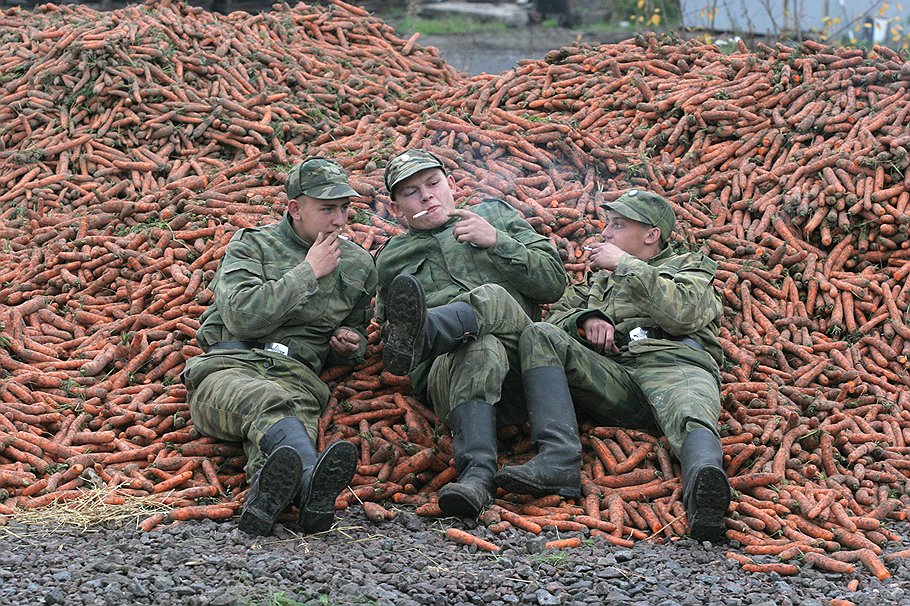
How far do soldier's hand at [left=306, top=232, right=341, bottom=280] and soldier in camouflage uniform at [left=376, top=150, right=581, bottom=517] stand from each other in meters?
0.39

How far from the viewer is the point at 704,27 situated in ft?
50.8

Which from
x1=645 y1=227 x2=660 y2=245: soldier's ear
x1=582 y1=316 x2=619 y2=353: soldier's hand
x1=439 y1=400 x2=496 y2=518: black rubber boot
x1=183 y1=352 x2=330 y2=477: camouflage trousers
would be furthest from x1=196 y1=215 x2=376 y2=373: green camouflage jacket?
x1=645 y1=227 x2=660 y2=245: soldier's ear

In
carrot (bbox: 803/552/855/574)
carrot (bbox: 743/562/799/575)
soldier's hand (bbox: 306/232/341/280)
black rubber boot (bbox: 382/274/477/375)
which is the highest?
soldier's hand (bbox: 306/232/341/280)

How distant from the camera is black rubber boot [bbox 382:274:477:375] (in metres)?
5.20

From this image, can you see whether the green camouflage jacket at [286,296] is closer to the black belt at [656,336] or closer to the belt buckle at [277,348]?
the belt buckle at [277,348]

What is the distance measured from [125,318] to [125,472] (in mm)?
1305

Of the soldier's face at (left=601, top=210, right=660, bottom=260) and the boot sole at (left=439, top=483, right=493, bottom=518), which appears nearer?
the boot sole at (left=439, top=483, right=493, bottom=518)

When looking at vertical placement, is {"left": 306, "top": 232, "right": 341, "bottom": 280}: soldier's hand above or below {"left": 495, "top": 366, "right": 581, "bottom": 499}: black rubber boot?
above

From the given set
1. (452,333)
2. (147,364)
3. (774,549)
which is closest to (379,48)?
(147,364)

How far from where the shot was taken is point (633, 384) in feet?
19.1

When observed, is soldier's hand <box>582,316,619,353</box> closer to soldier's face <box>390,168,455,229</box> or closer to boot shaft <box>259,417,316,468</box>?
soldier's face <box>390,168,455,229</box>

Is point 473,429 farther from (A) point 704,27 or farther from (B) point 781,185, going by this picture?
(A) point 704,27

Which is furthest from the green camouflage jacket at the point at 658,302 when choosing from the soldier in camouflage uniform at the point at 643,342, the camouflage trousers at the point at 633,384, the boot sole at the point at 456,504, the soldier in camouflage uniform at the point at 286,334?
the boot sole at the point at 456,504

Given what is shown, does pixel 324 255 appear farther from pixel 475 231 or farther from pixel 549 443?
pixel 549 443
